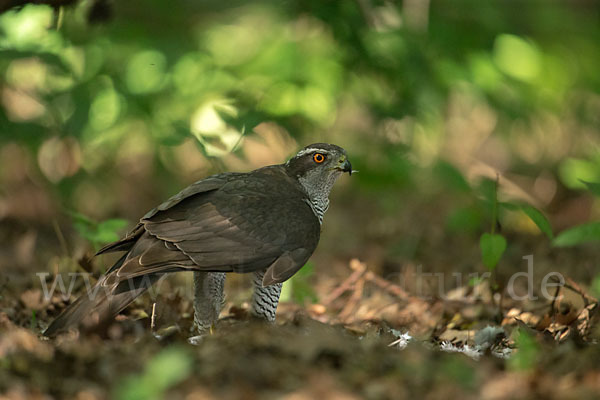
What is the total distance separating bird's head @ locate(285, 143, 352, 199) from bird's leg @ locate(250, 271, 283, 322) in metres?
0.75

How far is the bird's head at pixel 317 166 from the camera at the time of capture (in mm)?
4402

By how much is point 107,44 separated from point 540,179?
5.71m

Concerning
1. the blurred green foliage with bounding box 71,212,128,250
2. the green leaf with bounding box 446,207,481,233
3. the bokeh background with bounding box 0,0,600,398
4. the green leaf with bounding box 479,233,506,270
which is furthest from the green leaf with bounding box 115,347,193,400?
the green leaf with bounding box 446,207,481,233

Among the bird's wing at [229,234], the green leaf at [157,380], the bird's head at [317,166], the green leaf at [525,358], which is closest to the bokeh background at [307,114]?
the bird's head at [317,166]

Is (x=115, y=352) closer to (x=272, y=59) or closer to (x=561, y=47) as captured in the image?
(x=272, y=59)

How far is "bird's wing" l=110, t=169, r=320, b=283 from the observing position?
3.62 metres

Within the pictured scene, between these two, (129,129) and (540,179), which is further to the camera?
(540,179)

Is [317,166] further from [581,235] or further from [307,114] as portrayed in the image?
[307,114]

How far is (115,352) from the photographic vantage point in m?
2.97

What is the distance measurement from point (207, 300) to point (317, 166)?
3.73ft

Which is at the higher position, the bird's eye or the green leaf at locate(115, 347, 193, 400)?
the green leaf at locate(115, 347, 193, 400)

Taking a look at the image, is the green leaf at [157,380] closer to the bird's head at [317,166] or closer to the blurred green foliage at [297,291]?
the bird's head at [317,166]

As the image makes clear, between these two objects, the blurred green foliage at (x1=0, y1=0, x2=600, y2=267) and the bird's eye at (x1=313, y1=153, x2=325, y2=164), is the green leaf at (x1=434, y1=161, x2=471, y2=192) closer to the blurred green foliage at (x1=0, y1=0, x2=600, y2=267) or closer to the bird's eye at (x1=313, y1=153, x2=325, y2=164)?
the blurred green foliage at (x1=0, y1=0, x2=600, y2=267)

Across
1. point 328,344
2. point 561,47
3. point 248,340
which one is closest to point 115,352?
point 248,340
